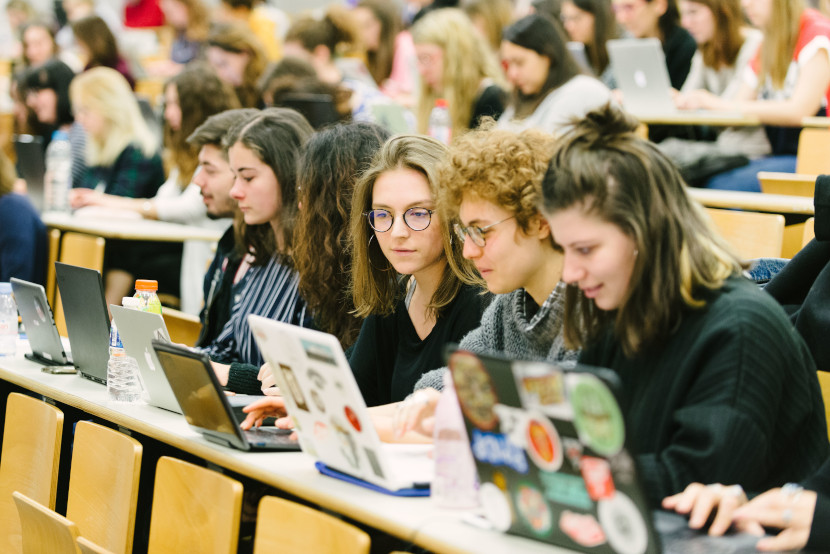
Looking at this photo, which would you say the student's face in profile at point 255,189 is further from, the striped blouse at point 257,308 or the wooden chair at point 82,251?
the wooden chair at point 82,251

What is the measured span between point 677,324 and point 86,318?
1591 millimetres

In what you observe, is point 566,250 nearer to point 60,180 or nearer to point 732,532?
point 732,532

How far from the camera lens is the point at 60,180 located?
547cm

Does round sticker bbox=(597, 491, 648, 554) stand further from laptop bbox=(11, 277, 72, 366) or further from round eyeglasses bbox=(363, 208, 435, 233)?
laptop bbox=(11, 277, 72, 366)

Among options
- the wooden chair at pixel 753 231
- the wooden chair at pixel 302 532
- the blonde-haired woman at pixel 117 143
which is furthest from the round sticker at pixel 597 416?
the blonde-haired woman at pixel 117 143

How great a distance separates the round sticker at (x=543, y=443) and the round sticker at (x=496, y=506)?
0.37 feet

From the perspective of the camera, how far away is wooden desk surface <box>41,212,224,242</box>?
4543 mm

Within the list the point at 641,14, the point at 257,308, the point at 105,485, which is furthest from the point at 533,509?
the point at 641,14

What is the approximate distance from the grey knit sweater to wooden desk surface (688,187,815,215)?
43.2 inches

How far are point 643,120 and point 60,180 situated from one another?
2954 mm

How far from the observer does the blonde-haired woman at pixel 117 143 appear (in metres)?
5.37

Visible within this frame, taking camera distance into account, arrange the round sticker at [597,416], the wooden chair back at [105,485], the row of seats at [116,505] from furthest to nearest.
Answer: the wooden chair back at [105,485], the row of seats at [116,505], the round sticker at [597,416]

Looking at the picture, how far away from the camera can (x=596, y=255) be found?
1.65 meters

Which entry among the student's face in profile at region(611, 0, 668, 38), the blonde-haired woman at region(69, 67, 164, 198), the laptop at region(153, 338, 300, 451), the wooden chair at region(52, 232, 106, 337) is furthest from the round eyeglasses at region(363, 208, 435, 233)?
the blonde-haired woman at region(69, 67, 164, 198)
